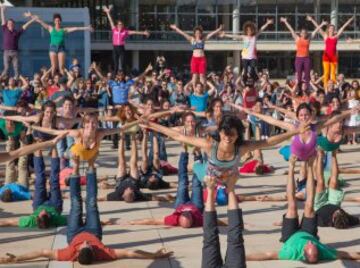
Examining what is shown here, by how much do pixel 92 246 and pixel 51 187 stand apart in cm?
241

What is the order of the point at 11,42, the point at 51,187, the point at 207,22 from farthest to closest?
the point at 207,22 → the point at 11,42 → the point at 51,187

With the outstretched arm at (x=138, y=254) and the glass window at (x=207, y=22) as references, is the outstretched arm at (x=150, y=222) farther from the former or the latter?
the glass window at (x=207, y=22)

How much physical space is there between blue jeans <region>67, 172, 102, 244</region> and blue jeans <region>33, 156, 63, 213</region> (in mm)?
1487

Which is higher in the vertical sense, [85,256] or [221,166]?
[221,166]

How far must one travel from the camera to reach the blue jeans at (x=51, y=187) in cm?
1042

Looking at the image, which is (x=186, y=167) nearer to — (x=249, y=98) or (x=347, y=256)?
(x=347, y=256)

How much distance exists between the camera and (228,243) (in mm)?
7301

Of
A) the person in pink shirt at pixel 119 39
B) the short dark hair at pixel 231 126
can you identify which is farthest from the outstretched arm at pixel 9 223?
the person in pink shirt at pixel 119 39

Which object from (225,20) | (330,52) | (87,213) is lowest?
(87,213)

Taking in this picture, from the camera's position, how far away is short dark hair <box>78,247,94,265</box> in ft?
26.5

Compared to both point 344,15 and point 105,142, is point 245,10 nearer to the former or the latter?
point 344,15

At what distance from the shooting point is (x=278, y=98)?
21.2 meters

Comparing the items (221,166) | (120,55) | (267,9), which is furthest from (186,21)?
(221,166)

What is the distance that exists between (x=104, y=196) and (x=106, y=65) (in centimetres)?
3740
